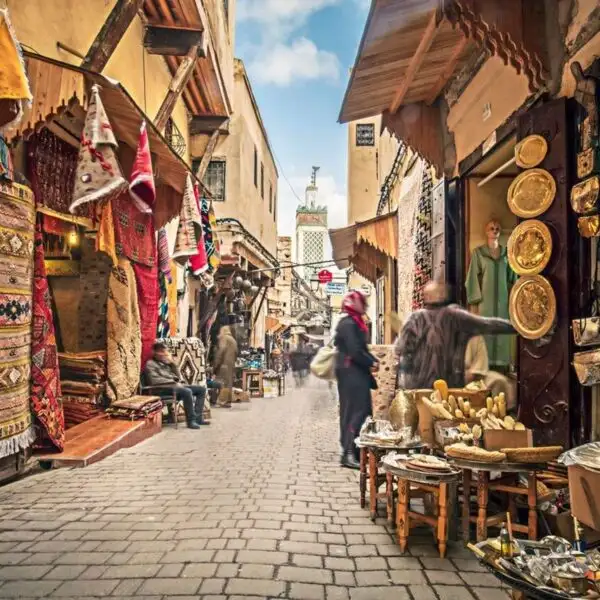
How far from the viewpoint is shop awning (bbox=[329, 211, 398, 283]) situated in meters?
11.2

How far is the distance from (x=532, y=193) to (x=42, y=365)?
478cm

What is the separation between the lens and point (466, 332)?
5.76 metres

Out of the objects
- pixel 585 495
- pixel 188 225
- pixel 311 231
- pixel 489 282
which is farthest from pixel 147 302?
pixel 311 231

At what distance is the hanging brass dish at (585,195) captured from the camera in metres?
3.75

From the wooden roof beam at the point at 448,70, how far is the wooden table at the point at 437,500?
432 cm

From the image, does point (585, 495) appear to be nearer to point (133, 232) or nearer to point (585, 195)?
point (585, 195)

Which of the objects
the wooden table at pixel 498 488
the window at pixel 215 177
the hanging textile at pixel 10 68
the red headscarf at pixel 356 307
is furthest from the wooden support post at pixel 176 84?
the wooden table at pixel 498 488

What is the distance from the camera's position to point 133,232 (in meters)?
8.23

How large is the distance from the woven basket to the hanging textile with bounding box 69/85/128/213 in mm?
4228

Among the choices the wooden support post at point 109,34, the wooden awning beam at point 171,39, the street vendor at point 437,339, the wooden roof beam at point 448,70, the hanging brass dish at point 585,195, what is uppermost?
the wooden awning beam at point 171,39

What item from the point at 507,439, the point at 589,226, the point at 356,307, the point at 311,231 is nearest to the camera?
the point at 507,439

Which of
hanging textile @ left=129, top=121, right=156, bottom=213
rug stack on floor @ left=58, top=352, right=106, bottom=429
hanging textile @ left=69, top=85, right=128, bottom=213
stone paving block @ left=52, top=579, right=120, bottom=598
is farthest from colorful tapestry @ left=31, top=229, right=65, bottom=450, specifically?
stone paving block @ left=52, top=579, right=120, bottom=598

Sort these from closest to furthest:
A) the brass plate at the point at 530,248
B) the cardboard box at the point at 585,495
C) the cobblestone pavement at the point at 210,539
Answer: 1. the cardboard box at the point at 585,495
2. the cobblestone pavement at the point at 210,539
3. the brass plate at the point at 530,248

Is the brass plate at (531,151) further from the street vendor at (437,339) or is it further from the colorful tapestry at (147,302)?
the colorful tapestry at (147,302)
